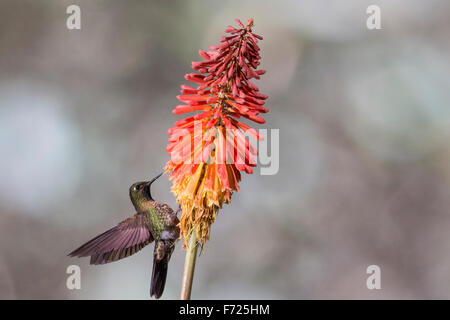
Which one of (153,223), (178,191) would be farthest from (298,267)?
(178,191)

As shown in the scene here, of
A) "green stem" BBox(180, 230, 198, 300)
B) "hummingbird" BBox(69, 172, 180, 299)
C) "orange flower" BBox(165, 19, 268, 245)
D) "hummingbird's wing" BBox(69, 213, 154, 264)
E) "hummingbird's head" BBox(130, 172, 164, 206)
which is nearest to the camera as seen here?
"green stem" BBox(180, 230, 198, 300)

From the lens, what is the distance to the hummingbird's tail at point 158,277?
11.6 ft

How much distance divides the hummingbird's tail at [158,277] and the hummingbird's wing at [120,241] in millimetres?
166

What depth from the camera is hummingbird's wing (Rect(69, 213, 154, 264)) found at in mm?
3330

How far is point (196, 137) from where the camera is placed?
3109 millimetres

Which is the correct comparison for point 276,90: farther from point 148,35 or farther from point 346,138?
point 148,35

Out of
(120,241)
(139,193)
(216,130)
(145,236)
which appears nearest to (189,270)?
(216,130)

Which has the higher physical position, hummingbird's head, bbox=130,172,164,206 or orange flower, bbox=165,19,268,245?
orange flower, bbox=165,19,268,245

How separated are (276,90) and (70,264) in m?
3.24

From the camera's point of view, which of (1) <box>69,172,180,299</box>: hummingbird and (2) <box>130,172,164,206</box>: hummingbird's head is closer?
(1) <box>69,172,180,299</box>: hummingbird

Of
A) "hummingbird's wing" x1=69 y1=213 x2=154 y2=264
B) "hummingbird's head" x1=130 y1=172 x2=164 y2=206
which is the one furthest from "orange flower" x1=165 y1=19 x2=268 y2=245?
"hummingbird's head" x1=130 y1=172 x2=164 y2=206

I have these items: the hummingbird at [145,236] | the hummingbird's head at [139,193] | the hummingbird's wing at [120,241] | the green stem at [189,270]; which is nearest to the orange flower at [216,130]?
the green stem at [189,270]

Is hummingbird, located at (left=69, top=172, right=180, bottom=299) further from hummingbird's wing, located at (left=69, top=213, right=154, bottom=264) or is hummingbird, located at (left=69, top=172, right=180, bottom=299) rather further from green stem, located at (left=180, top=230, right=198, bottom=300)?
green stem, located at (left=180, top=230, right=198, bottom=300)

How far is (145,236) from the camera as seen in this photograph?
3.67 metres
